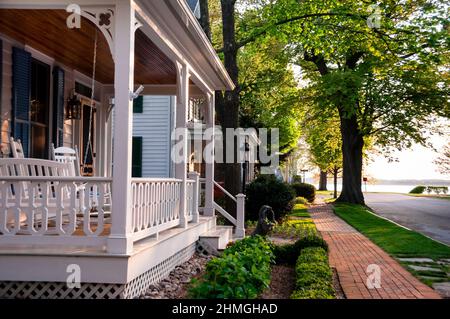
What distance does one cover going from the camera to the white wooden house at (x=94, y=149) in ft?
16.9

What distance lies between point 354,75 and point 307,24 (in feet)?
13.3

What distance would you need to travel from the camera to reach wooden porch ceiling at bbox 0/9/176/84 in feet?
21.2

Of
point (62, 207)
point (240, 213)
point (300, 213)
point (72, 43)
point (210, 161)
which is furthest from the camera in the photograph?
point (300, 213)

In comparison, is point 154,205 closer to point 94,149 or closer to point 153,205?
point 153,205

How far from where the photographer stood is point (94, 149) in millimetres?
10883

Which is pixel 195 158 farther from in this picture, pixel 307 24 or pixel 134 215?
pixel 134 215

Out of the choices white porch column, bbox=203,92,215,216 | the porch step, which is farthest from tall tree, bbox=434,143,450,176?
the porch step

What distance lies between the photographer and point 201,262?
27.7 ft

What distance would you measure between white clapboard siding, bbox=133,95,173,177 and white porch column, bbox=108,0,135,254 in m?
12.7

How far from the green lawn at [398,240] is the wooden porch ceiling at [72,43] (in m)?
5.92

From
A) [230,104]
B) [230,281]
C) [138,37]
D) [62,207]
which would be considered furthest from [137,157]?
[230,281]

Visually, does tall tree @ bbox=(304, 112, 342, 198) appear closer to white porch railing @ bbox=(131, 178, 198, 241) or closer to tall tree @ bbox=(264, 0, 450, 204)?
tall tree @ bbox=(264, 0, 450, 204)

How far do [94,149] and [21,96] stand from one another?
3423 millimetres
